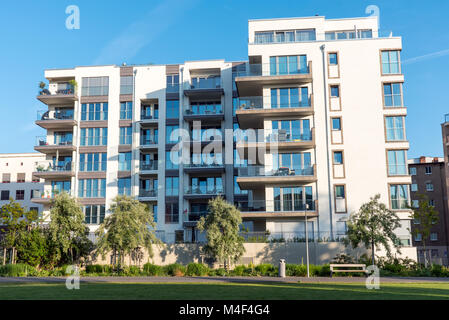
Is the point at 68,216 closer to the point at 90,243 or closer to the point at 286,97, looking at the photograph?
the point at 90,243

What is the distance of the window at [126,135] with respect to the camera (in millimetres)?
48438

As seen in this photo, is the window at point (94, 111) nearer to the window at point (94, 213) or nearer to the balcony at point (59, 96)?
the balcony at point (59, 96)

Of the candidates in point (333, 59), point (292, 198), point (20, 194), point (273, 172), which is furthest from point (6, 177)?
point (333, 59)

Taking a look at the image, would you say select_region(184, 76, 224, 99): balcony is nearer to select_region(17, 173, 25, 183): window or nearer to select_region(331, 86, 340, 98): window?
select_region(331, 86, 340, 98): window

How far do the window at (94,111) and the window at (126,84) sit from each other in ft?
8.06

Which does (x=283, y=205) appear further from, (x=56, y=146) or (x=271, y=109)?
(x=56, y=146)

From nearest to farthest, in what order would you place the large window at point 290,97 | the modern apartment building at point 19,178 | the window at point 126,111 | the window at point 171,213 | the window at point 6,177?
the large window at point 290,97, the window at point 171,213, the window at point 126,111, the modern apartment building at point 19,178, the window at point 6,177

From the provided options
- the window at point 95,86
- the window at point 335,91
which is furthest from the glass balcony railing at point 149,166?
the window at point 335,91

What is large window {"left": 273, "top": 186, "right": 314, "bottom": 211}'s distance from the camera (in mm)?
36969

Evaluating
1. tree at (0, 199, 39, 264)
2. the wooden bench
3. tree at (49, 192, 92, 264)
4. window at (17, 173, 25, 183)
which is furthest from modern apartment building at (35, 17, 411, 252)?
window at (17, 173, 25, 183)

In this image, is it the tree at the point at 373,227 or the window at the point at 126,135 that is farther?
the window at the point at 126,135

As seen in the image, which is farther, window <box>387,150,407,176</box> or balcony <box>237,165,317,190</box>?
window <box>387,150,407,176</box>

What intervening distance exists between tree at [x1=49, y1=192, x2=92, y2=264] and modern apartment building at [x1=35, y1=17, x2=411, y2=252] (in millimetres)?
9595

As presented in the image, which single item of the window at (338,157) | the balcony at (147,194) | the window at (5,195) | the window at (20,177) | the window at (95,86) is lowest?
the balcony at (147,194)
